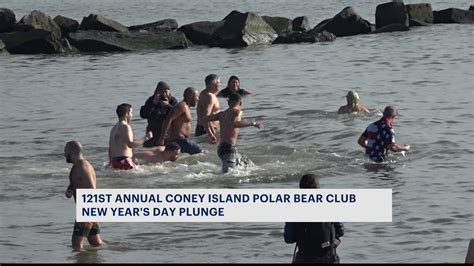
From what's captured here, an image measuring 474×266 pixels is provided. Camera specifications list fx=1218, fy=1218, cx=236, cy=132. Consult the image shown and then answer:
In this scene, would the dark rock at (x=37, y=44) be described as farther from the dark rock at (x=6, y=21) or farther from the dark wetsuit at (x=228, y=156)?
the dark wetsuit at (x=228, y=156)

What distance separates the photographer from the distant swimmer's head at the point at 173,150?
61.2 ft

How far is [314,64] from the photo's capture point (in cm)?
3719

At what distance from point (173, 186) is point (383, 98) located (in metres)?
11.6

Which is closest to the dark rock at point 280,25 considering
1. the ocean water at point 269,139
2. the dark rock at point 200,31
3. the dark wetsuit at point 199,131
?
the dark rock at point 200,31

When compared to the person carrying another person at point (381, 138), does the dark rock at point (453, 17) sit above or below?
below

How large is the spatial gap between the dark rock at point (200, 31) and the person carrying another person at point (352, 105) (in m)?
19.5

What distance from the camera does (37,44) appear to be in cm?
4206

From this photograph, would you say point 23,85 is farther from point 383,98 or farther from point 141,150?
point 141,150

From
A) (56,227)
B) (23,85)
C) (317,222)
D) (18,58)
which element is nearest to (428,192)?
(56,227)

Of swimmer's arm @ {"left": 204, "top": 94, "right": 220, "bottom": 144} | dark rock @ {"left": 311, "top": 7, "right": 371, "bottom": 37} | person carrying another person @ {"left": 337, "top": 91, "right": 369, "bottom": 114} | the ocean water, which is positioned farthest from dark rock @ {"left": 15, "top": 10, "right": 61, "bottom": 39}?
swimmer's arm @ {"left": 204, "top": 94, "right": 220, "bottom": 144}

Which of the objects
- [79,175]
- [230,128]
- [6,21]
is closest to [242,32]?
[6,21]

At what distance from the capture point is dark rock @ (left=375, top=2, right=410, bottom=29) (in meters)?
46.0

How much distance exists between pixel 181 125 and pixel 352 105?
19.6ft

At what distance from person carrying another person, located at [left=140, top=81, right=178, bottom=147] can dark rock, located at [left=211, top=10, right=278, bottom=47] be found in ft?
73.6
